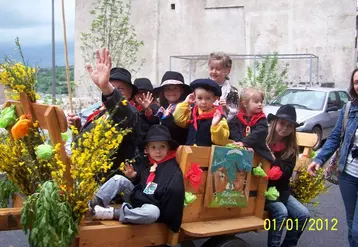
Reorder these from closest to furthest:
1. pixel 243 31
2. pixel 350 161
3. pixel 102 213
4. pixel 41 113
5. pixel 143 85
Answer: pixel 41 113
pixel 102 213
pixel 350 161
pixel 143 85
pixel 243 31

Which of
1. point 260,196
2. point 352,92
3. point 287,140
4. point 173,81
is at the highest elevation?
point 173,81

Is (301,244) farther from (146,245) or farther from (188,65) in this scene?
(188,65)

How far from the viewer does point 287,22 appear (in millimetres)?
20609

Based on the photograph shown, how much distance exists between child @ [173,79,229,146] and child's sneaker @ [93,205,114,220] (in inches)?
41.0

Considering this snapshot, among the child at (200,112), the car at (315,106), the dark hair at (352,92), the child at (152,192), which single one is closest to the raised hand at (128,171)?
the child at (152,192)

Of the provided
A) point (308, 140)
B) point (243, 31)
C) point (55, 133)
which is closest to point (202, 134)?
point (55, 133)

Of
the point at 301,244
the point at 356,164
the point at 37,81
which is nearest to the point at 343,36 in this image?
the point at 301,244

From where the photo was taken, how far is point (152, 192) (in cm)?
341

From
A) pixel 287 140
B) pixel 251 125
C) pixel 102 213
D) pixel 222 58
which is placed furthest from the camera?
pixel 222 58

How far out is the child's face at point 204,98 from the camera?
3.98m

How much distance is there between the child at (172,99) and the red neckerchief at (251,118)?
528 mm

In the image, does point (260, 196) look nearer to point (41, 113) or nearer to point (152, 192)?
point (152, 192)

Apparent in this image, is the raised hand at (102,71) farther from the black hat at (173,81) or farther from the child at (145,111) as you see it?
the black hat at (173,81)

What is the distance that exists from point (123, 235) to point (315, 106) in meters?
10.7
